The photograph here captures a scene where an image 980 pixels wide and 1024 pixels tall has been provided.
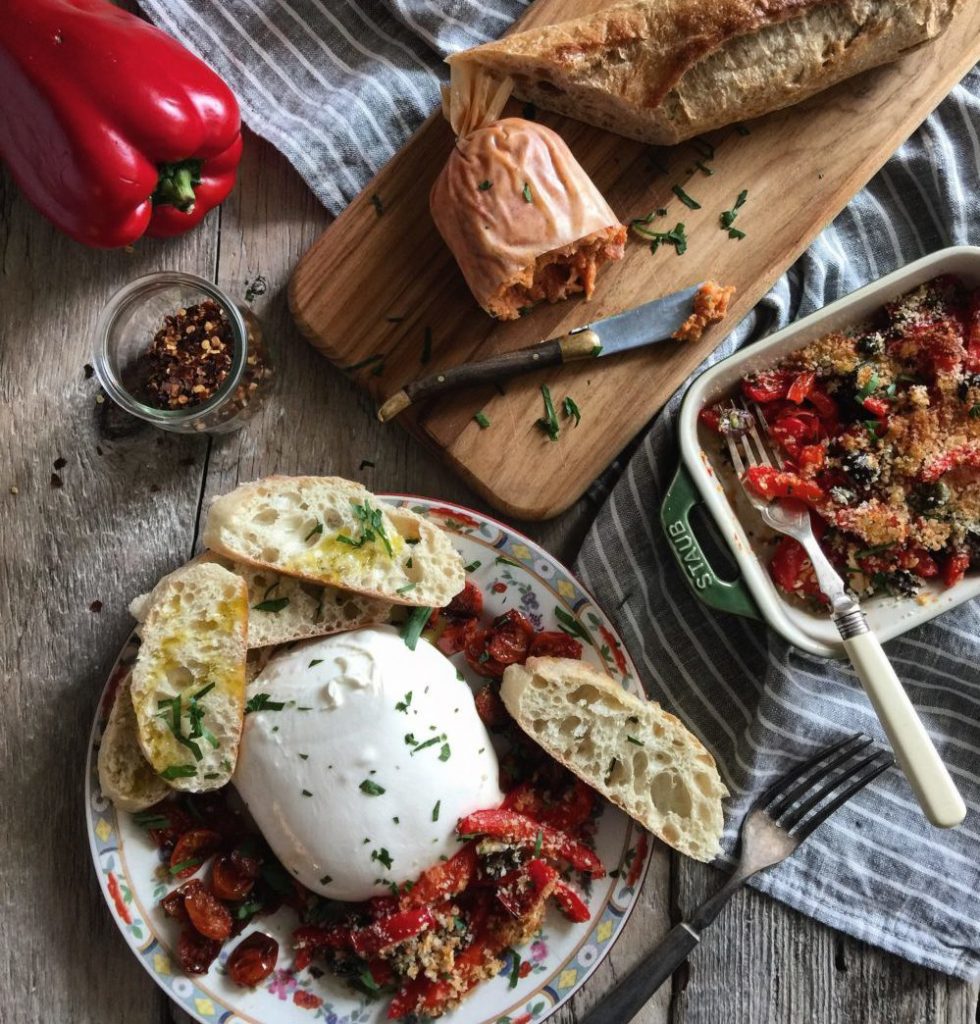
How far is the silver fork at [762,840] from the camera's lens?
244cm

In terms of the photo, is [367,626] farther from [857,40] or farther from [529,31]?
[857,40]

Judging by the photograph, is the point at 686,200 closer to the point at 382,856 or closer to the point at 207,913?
the point at 382,856

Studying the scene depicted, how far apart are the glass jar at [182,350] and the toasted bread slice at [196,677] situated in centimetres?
44

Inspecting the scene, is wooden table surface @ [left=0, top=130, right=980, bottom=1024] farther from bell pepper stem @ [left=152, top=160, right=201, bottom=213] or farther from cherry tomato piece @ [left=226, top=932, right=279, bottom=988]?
cherry tomato piece @ [left=226, top=932, right=279, bottom=988]

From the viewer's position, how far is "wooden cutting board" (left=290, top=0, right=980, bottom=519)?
2521 mm

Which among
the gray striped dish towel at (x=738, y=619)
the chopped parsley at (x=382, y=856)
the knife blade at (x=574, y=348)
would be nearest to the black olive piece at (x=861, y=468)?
the gray striped dish towel at (x=738, y=619)

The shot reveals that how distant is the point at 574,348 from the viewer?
8.09ft

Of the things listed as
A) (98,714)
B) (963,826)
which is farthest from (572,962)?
(98,714)

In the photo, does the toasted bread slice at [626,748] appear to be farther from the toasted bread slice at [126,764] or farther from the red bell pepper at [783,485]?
the toasted bread slice at [126,764]

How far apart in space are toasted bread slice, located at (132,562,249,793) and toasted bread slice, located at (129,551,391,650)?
8 cm

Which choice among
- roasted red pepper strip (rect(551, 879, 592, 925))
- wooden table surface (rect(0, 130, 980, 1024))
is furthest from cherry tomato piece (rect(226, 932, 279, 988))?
roasted red pepper strip (rect(551, 879, 592, 925))

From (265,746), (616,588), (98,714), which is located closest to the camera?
(265,746)

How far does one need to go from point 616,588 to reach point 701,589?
0.25 meters

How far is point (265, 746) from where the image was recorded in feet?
7.31
